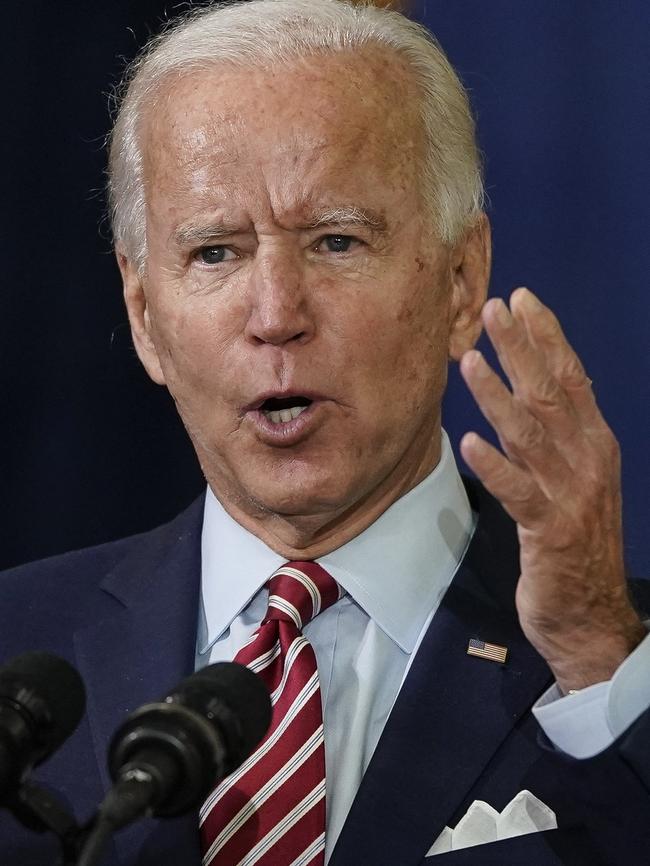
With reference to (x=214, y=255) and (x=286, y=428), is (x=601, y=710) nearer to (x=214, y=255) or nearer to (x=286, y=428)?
(x=286, y=428)

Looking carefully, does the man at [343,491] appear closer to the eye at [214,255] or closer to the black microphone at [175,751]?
the eye at [214,255]

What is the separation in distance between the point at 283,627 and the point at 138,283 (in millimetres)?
607

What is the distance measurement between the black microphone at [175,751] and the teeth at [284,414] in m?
0.65

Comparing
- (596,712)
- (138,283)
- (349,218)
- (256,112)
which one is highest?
(256,112)

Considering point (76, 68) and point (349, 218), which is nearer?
point (349, 218)

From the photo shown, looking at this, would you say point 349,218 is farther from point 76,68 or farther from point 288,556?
point 76,68

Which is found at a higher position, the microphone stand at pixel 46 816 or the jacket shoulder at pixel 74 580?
the microphone stand at pixel 46 816

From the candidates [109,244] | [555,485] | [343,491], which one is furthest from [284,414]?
[109,244]

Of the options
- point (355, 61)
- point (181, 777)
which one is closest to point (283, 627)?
point (181, 777)

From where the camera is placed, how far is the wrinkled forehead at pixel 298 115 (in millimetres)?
1785

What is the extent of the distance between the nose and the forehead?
0.32 feet

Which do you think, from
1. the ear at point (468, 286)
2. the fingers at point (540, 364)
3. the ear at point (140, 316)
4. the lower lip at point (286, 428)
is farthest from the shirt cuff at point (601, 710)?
the ear at point (140, 316)

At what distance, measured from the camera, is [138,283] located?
2057 millimetres

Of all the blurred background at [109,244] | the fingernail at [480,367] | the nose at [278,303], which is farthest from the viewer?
the blurred background at [109,244]
